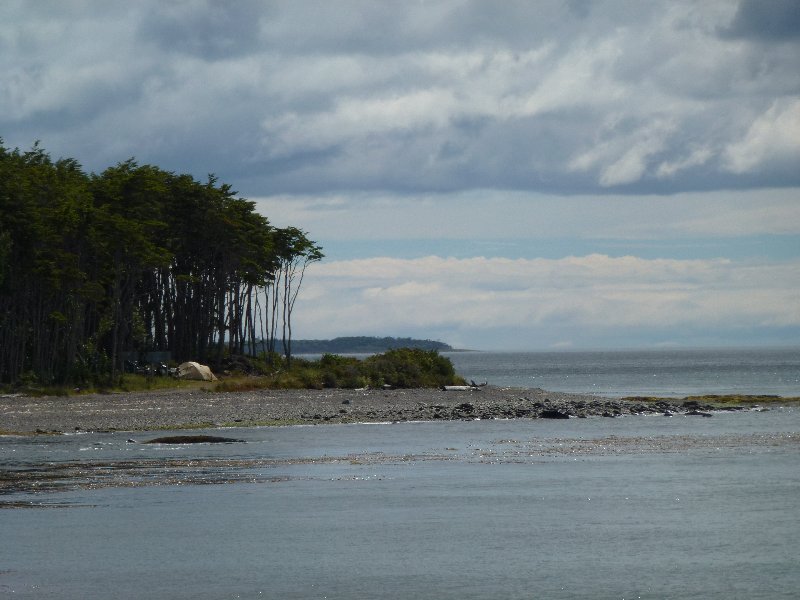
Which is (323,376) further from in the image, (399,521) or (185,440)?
(399,521)

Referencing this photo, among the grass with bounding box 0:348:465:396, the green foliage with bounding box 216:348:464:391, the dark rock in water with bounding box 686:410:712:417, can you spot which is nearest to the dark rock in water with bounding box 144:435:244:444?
the dark rock in water with bounding box 686:410:712:417

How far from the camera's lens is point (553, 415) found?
60.5 meters

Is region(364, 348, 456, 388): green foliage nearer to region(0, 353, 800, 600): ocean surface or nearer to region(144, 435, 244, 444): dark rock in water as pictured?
region(144, 435, 244, 444): dark rock in water

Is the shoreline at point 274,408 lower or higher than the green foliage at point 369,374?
lower

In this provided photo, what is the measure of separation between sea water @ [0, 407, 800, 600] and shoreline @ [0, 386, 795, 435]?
Result: 967 cm

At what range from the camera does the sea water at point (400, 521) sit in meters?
17.8

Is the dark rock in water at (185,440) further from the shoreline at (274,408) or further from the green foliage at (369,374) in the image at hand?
the green foliage at (369,374)

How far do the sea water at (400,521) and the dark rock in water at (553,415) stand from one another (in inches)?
718

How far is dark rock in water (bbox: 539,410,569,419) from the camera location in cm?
6012

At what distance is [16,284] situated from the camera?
72.2 m

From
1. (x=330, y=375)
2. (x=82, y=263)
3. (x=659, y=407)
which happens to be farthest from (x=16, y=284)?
(x=659, y=407)

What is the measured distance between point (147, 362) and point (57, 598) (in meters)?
71.7

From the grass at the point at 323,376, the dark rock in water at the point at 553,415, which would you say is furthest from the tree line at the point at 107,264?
the dark rock in water at the point at 553,415

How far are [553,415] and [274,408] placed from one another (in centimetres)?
1485
